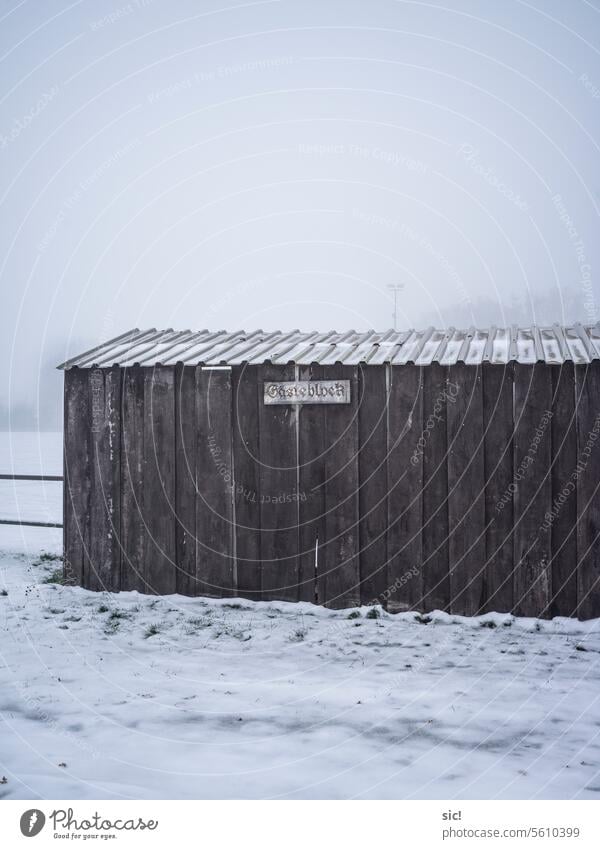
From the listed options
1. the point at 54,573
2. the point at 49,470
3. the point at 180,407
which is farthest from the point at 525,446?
the point at 49,470

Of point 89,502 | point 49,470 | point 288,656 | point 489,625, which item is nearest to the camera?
point 288,656

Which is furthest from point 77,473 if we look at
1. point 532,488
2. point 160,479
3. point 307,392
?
point 532,488

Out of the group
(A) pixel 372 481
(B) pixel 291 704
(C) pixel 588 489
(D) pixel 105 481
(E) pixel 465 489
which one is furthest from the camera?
(D) pixel 105 481

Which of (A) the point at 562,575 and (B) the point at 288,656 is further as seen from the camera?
(A) the point at 562,575

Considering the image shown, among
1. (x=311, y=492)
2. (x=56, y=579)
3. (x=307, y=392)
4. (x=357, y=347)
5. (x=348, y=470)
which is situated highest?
(x=357, y=347)

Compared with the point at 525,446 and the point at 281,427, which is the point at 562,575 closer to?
the point at 525,446

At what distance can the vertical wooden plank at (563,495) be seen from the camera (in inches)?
303

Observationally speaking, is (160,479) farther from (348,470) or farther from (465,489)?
(465,489)

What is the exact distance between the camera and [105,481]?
939 centimetres

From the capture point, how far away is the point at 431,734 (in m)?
4.93

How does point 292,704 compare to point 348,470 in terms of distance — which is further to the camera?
point 348,470

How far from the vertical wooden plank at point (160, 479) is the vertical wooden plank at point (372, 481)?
2536 mm

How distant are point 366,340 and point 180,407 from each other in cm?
276

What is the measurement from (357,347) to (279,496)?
2.22 metres
